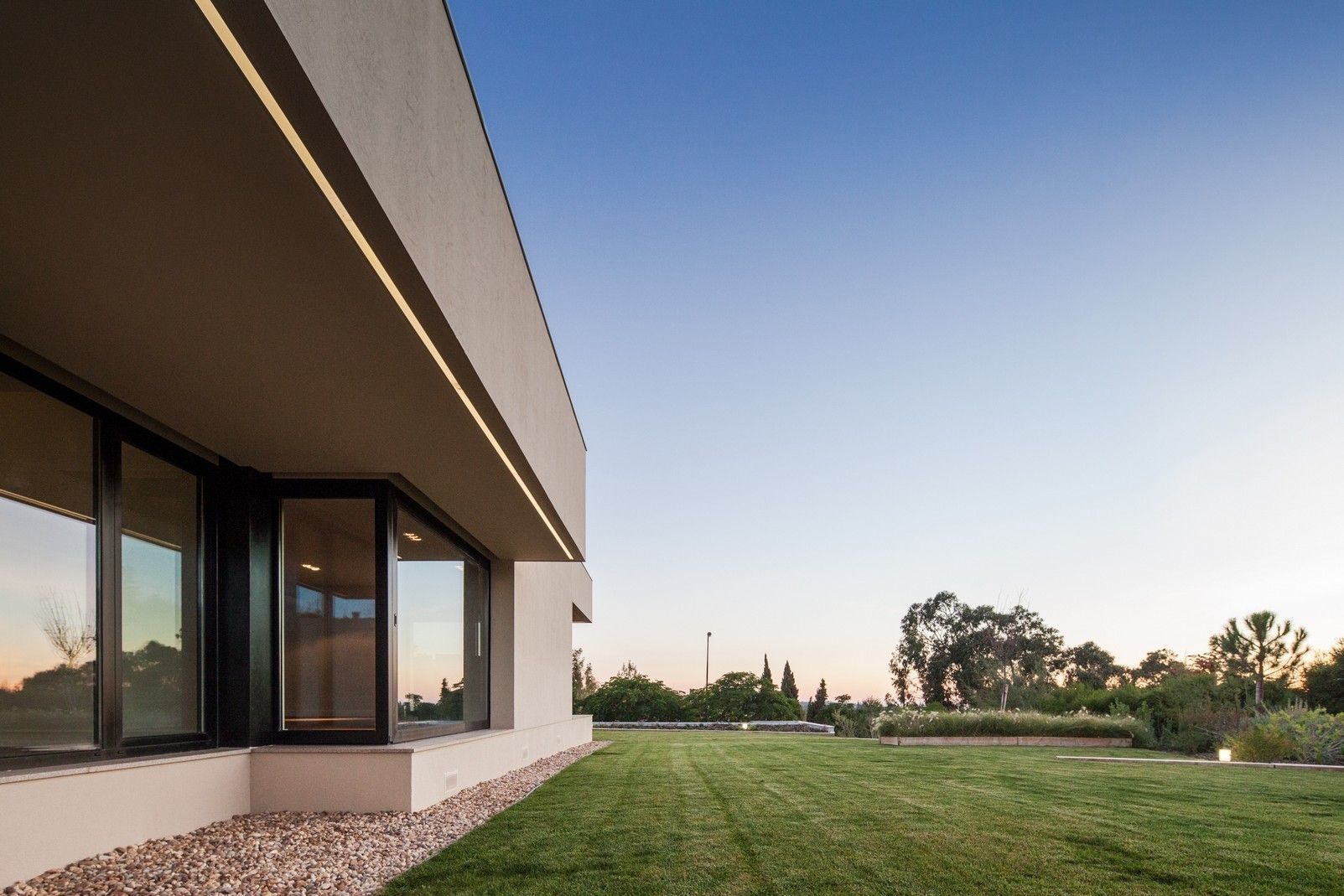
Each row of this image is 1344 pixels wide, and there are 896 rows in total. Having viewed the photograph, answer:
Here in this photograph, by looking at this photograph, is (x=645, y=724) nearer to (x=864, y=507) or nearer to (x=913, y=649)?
(x=864, y=507)

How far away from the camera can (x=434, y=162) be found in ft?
14.6

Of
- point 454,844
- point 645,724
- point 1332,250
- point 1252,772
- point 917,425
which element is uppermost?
point 1332,250

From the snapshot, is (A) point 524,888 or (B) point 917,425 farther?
(B) point 917,425

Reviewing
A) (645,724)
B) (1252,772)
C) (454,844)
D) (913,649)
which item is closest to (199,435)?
(454,844)

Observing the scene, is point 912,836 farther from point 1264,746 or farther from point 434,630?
point 1264,746

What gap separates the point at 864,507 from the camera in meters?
26.7

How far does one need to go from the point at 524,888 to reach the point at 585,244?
14.9 m

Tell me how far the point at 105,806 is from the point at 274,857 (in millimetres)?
959

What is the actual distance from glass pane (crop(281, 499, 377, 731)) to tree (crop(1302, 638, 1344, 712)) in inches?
775

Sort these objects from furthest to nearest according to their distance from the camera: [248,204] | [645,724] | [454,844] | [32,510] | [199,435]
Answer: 1. [645,724]
2. [199,435]
3. [454,844]
4. [32,510]
5. [248,204]

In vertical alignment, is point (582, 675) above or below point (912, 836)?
below

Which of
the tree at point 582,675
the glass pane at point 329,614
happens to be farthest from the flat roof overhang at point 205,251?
the tree at point 582,675

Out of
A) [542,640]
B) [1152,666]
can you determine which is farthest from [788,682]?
[542,640]

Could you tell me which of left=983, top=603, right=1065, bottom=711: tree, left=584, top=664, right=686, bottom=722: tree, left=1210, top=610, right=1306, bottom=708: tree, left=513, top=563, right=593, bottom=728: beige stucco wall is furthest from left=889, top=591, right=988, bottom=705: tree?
left=513, top=563, right=593, bottom=728: beige stucco wall
